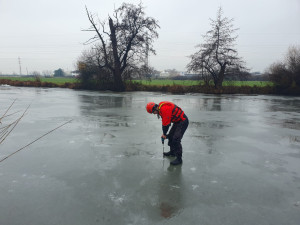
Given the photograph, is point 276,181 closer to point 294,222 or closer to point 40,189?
point 294,222

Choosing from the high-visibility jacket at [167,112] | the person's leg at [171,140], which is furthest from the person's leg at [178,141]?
the high-visibility jacket at [167,112]

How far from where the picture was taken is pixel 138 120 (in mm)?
9453

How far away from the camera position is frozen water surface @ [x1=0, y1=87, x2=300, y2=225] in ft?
10.1

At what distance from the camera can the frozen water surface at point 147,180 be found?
3086 mm

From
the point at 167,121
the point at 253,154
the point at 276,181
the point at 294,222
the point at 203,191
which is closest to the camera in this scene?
the point at 294,222

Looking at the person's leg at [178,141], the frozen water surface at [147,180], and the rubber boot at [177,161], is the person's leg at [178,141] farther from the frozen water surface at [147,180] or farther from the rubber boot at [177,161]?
the frozen water surface at [147,180]

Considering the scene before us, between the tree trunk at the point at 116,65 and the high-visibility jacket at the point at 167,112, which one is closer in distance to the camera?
the high-visibility jacket at the point at 167,112

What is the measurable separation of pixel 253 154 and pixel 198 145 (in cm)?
142

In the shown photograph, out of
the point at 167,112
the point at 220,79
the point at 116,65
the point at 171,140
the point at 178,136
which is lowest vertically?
the point at 171,140

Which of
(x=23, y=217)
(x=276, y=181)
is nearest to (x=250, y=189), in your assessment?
(x=276, y=181)

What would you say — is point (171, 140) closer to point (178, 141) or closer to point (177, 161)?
point (178, 141)

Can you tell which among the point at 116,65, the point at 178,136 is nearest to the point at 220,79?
the point at 116,65

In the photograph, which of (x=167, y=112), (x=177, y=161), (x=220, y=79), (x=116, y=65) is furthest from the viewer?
(x=116, y=65)

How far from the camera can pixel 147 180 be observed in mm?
4090
